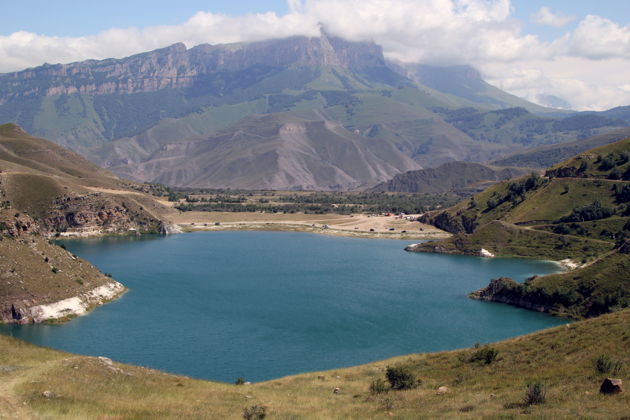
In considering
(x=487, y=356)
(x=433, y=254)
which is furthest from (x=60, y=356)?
(x=433, y=254)

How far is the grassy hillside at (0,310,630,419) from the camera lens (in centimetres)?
3073

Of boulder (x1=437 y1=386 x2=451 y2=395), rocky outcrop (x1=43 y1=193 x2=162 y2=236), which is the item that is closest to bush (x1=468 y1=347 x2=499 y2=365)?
boulder (x1=437 y1=386 x2=451 y2=395)

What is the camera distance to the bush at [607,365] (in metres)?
34.8

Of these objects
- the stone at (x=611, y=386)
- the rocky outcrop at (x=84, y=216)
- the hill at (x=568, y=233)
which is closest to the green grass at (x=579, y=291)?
the hill at (x=568, y=233)

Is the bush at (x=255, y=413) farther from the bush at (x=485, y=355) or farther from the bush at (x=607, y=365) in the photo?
the bush at (x=485, y=355)

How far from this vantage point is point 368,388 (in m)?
44.9

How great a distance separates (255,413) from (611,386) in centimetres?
1719

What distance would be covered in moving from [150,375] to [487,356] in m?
23.5

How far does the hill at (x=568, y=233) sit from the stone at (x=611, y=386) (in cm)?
6163

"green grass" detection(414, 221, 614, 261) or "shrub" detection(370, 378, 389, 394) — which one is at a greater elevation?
"shrub" detection(370, 378, 389, 394)

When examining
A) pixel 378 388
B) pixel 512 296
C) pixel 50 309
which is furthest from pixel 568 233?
pixel 378 388

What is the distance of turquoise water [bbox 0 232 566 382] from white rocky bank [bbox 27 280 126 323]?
6.40ft

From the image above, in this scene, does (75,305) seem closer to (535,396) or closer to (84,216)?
(535,396)

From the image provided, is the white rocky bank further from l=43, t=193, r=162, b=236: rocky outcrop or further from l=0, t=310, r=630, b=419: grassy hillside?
l=43, t=193, r=162, b=236: rocky outcrop
